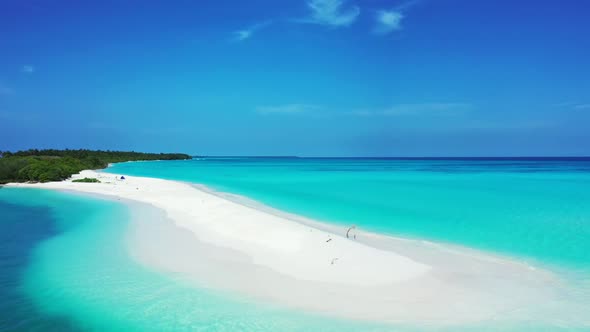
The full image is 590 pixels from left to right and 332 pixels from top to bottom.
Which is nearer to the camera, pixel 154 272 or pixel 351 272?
pixel 351 272

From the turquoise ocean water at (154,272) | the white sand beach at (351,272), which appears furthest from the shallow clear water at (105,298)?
the white sand beach at (351,272)

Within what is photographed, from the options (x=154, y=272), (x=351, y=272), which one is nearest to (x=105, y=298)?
(x=154, y=272)

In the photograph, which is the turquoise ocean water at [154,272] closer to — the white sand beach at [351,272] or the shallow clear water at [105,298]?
the shallow clear water at [105,298]

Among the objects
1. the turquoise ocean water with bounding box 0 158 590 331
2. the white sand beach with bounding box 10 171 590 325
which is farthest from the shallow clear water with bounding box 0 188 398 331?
the white sand beach with bounding box 10 171 590 325

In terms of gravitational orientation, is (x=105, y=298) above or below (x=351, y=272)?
below

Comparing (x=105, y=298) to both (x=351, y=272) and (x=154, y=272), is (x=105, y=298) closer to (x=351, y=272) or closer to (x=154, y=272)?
(x=154, y=272)

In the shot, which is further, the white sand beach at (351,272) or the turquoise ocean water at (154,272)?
the white sand beach at (351,272)

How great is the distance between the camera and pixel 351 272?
9.16 metres

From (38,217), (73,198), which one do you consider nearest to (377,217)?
(38,217)

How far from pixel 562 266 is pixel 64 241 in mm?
14547

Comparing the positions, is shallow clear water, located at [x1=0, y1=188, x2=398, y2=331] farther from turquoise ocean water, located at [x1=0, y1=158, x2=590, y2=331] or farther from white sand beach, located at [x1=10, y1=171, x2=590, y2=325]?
white sand beach, located at [x1=10, y1=171, x2=590, y2=325]

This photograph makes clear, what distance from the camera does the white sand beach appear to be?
23.4 feet

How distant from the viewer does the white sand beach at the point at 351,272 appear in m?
7.13

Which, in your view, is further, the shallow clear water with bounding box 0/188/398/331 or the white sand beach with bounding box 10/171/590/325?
the white sand beach with bounding box 10/171/590/325
